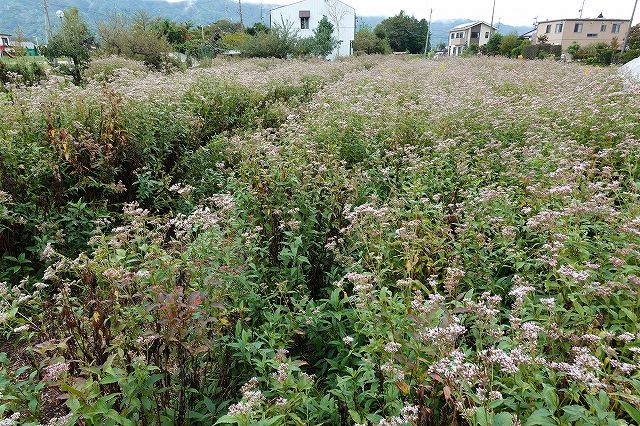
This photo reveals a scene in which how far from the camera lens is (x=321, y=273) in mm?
3914

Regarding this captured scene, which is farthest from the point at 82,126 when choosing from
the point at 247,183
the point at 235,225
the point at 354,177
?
the point at 354,177

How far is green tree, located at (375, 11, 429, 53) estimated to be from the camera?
3015 inches

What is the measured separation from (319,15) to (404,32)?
2741cm

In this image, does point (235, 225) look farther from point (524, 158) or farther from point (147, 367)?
point (524, 158)

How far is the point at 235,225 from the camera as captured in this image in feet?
11.7

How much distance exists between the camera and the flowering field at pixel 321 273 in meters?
2.06

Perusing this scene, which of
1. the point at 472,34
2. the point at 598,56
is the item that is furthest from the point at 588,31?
the point at 598,56

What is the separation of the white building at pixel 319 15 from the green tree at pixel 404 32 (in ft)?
73.8

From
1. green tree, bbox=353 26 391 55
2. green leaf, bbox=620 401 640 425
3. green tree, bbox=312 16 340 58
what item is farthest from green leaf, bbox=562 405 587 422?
green tree, bbox=353 26 391 55

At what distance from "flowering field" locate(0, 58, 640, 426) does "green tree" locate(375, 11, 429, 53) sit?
76.1 m

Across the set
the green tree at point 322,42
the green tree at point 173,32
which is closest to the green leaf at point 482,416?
the green tree at point 322,42

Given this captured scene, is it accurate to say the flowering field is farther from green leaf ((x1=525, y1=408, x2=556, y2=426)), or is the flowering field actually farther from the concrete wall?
Answer: the concrete wall

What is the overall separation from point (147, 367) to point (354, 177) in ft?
9.90

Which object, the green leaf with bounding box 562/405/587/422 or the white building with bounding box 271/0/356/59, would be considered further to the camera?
the white building with bounding box 271/0/356/59
